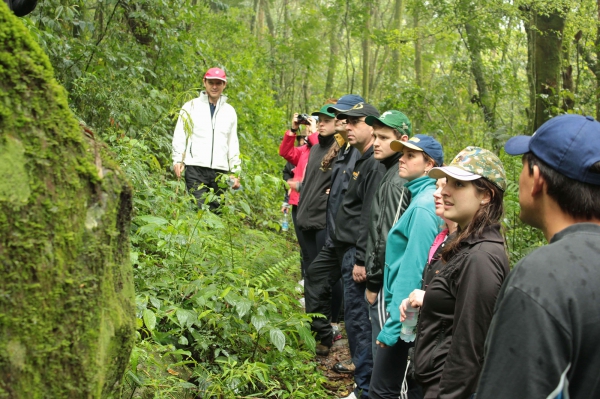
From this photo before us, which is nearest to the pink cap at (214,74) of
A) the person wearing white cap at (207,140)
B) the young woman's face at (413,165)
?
the person wearing white cap at (207,140)

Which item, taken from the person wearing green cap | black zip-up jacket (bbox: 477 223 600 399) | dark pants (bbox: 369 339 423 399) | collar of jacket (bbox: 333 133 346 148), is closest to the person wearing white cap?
collar of jacket (bbox: 333 133 346 148)

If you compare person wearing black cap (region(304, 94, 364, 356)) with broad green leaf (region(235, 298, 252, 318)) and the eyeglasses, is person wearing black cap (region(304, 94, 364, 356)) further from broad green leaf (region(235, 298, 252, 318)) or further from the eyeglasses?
broad green leaf (region(235, 298, 252, 318))

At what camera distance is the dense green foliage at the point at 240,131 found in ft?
13.9

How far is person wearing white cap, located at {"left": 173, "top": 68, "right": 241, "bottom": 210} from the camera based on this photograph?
7.24 m

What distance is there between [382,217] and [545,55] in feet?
20.4

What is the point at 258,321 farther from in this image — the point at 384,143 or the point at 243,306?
the point at 384,143

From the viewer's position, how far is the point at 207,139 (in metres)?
7.32

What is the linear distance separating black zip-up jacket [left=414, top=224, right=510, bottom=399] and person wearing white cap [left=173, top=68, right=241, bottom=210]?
469 centimetres

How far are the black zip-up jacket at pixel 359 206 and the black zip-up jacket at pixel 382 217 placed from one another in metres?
0.30

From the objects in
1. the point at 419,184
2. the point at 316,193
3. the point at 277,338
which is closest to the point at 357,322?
the point at 277,338

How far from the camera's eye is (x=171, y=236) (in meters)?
5.10

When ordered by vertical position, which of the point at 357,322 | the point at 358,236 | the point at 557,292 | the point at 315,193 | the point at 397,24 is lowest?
the point at 357,322

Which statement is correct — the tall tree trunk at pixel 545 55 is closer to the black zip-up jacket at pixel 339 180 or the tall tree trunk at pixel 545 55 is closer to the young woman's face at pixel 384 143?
the black zip-up jacket at pixel 339 180

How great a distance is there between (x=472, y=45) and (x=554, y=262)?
11204 millimetres
